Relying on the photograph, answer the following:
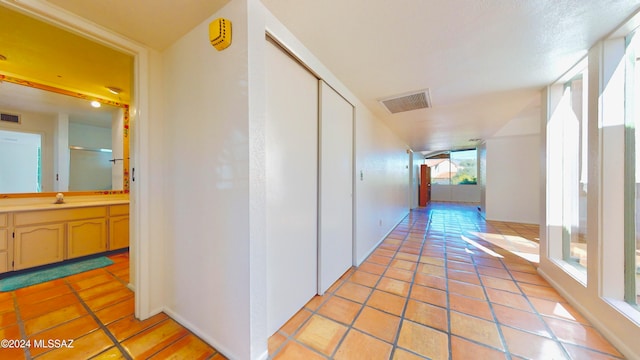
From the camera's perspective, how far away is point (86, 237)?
9.00ft

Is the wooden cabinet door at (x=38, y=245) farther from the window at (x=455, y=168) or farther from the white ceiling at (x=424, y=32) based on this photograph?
the window at (x=455, y=168)

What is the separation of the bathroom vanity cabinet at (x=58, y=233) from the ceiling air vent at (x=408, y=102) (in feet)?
13.7

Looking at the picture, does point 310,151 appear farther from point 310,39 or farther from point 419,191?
point 419,191

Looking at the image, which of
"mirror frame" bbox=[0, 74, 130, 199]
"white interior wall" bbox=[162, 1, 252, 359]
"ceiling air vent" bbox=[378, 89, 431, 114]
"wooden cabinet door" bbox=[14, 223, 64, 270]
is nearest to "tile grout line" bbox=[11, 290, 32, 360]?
"wooden cabinet door" bbox=[14, 223, 64, 270]

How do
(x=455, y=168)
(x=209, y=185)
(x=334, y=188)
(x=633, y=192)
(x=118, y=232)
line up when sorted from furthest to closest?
(x=455, y=168), (x=118, y=232), (x=334, y=188), (x=633, y=192), (x=209, y=185)

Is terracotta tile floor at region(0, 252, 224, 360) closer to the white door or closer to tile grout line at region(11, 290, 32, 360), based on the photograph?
tile grout line at region(11, 290, 32, 360)

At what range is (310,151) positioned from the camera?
185 centimetres

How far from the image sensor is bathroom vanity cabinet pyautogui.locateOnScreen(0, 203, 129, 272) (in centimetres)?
226

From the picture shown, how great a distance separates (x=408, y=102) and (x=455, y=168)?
28.5ft

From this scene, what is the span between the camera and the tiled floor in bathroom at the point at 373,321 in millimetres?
1322

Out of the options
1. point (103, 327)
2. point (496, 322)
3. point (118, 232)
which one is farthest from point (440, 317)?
point (118, 232)

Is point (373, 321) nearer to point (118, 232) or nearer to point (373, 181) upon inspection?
point (373, 181)

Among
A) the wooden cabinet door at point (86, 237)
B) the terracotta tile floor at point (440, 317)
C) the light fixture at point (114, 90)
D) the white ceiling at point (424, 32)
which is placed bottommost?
the terracotta tile floor at point (440, 317)

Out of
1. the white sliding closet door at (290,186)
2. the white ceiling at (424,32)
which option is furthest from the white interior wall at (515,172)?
the white sliding closet door at (290,186)
